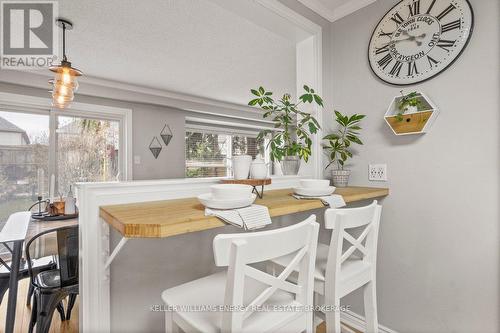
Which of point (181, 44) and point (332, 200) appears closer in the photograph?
point (332, 200)

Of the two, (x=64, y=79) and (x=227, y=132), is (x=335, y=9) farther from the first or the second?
(x=227, y=132)

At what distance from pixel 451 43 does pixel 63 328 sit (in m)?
3.06

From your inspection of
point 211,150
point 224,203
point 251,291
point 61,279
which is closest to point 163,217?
point 224,203

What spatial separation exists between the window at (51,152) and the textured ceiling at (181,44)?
0.87 meters

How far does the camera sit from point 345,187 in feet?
5.84

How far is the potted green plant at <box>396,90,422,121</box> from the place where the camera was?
1.50m

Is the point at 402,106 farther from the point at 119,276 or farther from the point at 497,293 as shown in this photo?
the point at 119,276

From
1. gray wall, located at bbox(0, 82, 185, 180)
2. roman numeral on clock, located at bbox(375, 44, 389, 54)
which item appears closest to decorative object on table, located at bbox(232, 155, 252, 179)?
roman numeral on clock, located at bbox(375, 44, 389, 54)

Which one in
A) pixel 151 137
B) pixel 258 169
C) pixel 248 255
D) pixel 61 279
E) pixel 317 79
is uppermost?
pixel 317 79

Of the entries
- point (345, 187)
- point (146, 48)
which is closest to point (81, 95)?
point (146, 48)

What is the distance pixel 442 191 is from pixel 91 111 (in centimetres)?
432

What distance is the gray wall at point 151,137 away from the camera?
4.27m

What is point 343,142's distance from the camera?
1.80m

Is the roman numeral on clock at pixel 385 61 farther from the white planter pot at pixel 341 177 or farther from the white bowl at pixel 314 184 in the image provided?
the white bowl at pixel 314 184
